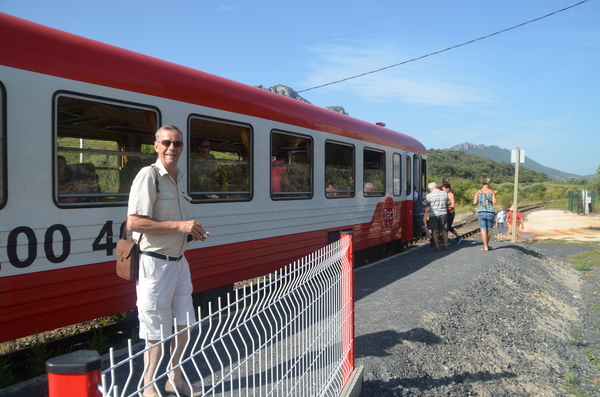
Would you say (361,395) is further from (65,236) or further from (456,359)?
(65,236)

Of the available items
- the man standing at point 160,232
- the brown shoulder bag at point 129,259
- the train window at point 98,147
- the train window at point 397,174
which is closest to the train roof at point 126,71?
the train window at point 98,147

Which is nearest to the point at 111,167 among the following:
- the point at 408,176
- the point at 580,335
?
the point at 580,335

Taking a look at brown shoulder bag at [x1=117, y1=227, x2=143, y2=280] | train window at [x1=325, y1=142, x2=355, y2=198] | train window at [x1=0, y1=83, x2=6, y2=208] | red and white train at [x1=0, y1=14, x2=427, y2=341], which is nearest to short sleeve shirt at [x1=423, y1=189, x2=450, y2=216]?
train window at [x1=325, y1=142, x2=355, y2=198]

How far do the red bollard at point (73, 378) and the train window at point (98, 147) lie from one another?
10.9 ft

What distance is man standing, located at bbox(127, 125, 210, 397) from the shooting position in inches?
121

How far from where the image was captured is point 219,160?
589 cm

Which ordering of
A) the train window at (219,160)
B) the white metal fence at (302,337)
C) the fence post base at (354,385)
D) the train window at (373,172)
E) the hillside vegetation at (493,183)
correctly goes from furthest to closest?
the hillside vegetation at (493,183), the train window at (373,172), the train window at (219,160), the fence post base at (354,385), the white metal fence at (302,337)

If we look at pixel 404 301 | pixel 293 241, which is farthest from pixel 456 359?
pixel 293 241

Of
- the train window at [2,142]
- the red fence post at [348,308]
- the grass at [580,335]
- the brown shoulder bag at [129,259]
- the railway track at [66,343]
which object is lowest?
the grass at [580,335]

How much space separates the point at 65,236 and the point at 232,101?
8.58 ft

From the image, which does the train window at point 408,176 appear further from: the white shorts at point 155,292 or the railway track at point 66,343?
the white shorts at point 155,292

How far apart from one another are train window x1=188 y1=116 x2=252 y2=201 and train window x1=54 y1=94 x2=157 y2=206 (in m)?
0.58

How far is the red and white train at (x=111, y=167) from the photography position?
12.6 feet

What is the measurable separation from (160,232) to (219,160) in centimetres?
288
